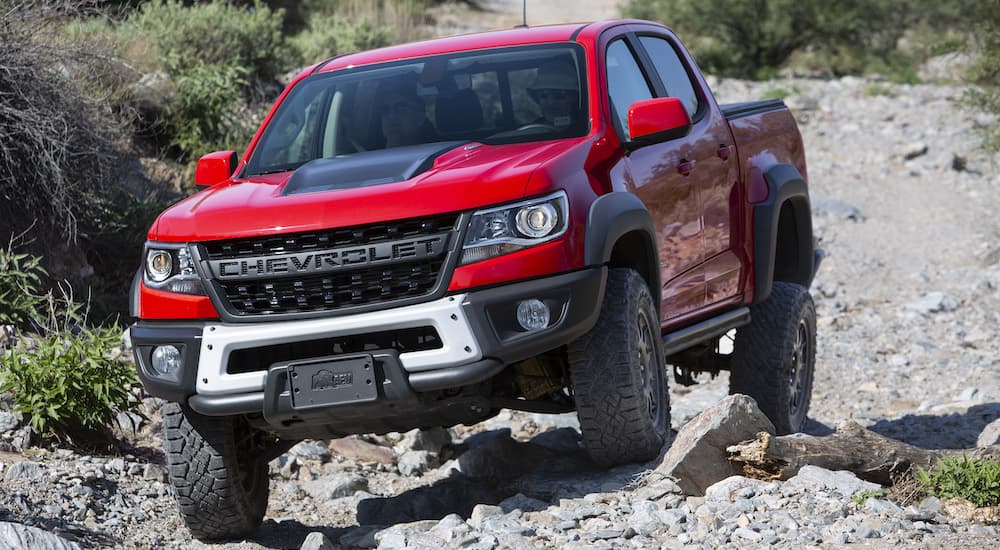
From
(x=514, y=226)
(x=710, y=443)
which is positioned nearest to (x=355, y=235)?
(x=514, y=226)

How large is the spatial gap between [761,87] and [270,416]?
17927mm

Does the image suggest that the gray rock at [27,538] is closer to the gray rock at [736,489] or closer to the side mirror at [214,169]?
the side mirror at [214,169]

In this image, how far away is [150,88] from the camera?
11742mm

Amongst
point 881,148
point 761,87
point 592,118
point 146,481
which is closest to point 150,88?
point 146,481

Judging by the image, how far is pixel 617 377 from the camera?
4926 mm

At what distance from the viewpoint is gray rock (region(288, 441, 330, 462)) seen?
23.0ft

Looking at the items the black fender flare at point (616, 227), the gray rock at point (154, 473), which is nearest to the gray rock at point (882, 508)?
the black fender flare at point (616, 227)

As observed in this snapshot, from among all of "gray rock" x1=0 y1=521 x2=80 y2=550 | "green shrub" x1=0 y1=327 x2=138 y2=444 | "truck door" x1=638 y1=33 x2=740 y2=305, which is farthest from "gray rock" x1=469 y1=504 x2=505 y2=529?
"green shrub" x1=0 y1=327 x2=138 y2=444

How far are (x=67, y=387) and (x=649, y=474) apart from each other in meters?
2.78

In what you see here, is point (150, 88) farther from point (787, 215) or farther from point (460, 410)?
point (460, 410)

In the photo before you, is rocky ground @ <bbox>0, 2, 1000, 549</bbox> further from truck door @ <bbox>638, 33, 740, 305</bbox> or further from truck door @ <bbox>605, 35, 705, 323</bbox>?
truck door @ <bbox>638, 33, 740, 305</bbox>

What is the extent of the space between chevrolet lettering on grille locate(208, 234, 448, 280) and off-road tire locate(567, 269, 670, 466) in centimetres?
74

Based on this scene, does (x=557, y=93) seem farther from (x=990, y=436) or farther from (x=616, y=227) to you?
(x=990, y=436)

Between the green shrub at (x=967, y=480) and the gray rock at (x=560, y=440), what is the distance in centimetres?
200
